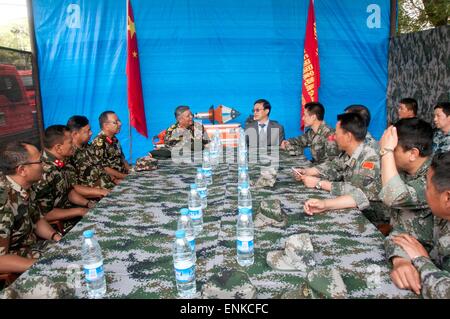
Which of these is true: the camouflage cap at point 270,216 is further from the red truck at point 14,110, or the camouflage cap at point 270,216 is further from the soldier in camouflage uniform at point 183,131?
the red truck at point 14,110

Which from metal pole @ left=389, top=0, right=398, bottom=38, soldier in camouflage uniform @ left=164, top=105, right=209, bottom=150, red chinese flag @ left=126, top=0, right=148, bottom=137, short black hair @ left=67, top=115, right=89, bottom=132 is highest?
metal pole @ left=389, top=0, right=398, bottom=38

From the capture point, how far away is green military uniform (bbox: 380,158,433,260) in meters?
1.81

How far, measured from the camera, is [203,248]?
156cm

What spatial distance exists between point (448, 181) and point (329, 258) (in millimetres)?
525

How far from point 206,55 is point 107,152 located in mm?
2242

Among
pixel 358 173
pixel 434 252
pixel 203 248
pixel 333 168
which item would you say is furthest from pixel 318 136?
pixel 203 248

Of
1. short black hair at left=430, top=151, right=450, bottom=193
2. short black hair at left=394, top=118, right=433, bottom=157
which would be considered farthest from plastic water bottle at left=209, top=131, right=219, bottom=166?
short black hair at left=430, top=151, right=450, bottom=193

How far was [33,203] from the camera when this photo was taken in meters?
2.44

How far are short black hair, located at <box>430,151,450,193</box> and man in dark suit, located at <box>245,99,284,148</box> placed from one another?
9.87 ft

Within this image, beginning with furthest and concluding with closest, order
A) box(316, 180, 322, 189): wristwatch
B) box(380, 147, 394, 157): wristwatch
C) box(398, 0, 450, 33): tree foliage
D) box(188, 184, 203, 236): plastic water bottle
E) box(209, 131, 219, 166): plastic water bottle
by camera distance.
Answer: box(398, 0, 450, 33): tree foliage → box(209, 131, 219, 166): plastic water bottle → box(316, 180, 322, 189): wristwatch → box(380, 147, 394, 157): wristwatch → box(188, 184, 203, 236): plastic water bottle

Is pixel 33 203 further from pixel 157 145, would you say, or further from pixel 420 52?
pixel 420 52

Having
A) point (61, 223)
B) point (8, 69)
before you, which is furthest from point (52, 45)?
point (61, 223)

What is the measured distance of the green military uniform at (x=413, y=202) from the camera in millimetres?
1812

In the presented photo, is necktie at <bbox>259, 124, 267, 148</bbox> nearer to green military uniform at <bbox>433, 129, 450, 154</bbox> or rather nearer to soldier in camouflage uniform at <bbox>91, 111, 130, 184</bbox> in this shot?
soldier in camouflage uniform at <bbox>91, 111, 130, 184</bbox>
